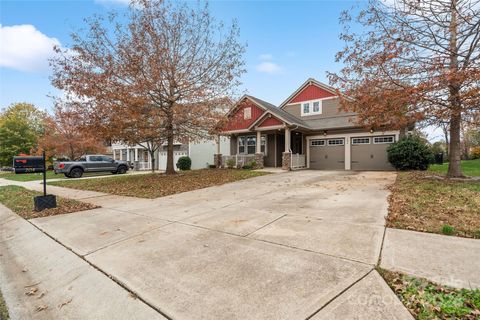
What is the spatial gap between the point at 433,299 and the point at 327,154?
1598 cm

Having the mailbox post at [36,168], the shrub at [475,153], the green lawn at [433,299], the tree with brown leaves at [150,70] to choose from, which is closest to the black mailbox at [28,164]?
the mailbox post at [36,168]

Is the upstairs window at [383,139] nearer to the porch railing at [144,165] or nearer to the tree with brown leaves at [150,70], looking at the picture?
the tree with brown leaves at [150,70]

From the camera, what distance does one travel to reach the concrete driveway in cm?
212

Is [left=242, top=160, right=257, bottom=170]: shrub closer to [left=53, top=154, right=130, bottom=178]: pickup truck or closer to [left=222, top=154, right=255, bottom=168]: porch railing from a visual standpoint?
[left=222, top=154, right=255, bottom=168]: porch railing

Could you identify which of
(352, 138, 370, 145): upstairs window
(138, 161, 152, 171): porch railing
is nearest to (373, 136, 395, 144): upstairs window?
(352, 138, 370, 145): upstairs window

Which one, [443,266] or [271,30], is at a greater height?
[271,30]

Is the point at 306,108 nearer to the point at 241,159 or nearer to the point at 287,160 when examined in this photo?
the point at 287,160

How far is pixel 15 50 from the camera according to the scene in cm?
1141

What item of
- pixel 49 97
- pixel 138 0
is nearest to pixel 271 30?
pixel 138 0

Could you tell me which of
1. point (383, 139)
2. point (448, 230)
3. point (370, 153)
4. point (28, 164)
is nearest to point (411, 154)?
point (383, 139)

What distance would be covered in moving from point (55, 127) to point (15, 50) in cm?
1439

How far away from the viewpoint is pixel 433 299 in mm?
2084

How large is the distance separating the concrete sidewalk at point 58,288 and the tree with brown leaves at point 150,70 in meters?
7.21

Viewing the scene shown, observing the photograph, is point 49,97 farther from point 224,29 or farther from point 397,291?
point 397,291
